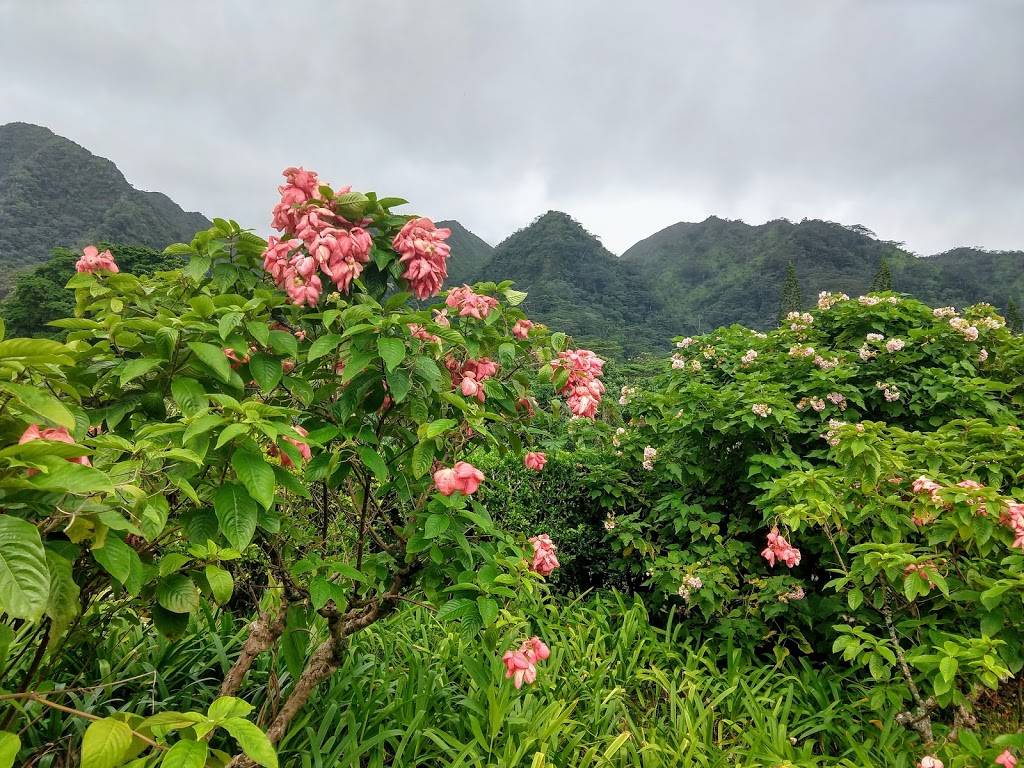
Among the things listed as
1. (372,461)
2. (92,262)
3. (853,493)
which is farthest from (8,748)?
(853,493)

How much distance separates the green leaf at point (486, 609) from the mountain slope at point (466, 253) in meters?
39.0

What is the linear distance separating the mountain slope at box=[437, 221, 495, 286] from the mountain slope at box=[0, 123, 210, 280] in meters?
23.1

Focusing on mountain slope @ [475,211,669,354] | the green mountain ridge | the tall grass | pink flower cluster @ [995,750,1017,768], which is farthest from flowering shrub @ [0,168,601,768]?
mountain slope @ [475,211,669,354]

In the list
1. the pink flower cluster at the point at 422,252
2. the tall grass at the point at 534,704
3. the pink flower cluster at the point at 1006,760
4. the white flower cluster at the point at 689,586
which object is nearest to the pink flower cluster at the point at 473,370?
the pink flower cluster at the point at 422,252

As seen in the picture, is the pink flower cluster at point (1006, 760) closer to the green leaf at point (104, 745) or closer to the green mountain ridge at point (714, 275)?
the green leaf at point (104, 745)

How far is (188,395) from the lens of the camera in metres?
1.25

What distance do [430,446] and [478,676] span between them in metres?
1.16

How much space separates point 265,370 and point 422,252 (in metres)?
0.60

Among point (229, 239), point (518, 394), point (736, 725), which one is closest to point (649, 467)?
point (736, 725)

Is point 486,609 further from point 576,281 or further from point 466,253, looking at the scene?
point 466,253

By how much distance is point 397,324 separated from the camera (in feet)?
4.58

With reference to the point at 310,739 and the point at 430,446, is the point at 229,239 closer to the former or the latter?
the point at 430,446

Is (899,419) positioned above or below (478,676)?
above

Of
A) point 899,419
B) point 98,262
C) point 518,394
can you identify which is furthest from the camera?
point 899,419
